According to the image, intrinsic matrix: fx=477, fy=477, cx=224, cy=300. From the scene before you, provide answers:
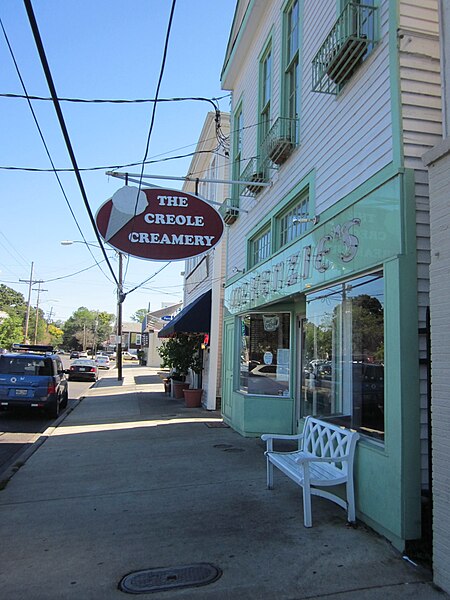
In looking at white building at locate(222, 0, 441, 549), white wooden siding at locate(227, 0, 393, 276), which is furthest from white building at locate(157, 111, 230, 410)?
white building at locate(222, 0, 441, 549)

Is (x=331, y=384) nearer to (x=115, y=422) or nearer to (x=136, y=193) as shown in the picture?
(x=136, y=193)

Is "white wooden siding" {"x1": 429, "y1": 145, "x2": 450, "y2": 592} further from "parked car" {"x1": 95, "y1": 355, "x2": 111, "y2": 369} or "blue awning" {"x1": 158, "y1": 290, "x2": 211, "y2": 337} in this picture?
"parked car" {"x1": 95, "y1": 355, "x2": 111, "y2": 369}

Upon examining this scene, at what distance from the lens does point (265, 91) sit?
31.0ft

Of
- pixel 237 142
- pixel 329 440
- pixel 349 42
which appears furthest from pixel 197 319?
pixel 349 42

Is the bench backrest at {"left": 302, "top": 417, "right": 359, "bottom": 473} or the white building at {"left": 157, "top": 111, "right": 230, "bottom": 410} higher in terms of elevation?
the white building at {"left": 157, "top": 111, "right": 230, "bottom": 410}

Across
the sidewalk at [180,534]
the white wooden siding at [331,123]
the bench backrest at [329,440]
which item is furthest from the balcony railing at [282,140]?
the sidewalk at [180,534]

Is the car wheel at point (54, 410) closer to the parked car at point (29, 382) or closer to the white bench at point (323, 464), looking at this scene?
the parked car at point (29, 382)

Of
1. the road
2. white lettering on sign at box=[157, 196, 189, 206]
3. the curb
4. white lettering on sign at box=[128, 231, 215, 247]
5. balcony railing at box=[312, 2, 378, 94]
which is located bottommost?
the road

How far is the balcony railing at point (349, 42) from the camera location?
16.1ft

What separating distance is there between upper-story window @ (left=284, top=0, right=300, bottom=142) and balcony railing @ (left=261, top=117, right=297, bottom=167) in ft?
0.08

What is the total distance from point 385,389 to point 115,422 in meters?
8.49

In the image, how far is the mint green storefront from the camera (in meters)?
4.00

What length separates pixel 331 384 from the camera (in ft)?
19.2

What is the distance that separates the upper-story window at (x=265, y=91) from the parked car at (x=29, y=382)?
8.01m
